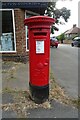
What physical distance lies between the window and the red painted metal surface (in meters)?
6.51

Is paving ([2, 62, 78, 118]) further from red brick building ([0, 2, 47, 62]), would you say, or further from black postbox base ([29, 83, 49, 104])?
red brick building ([0, 2, 47, 62])

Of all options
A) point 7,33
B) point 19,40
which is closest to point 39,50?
point 19,40

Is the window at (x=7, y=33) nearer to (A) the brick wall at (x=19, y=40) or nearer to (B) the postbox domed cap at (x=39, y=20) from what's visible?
(A) the brick wall at (x=19, y=40)

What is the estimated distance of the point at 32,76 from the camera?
18.0 ft

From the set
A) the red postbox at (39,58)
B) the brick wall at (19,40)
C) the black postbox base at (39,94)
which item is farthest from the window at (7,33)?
the black postbox base at (39,94)

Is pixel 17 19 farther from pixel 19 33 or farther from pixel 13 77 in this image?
pixel 13 77

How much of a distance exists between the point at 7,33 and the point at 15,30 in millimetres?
507

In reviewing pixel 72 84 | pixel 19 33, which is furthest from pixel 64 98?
pixel 19 33

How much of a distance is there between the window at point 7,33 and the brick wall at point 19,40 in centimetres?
26

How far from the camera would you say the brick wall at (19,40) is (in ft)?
37.8

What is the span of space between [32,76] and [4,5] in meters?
6.57

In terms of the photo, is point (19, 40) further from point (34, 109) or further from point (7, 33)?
point (34, 109)

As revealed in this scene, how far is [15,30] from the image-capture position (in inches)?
460

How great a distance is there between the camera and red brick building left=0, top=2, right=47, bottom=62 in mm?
11430
